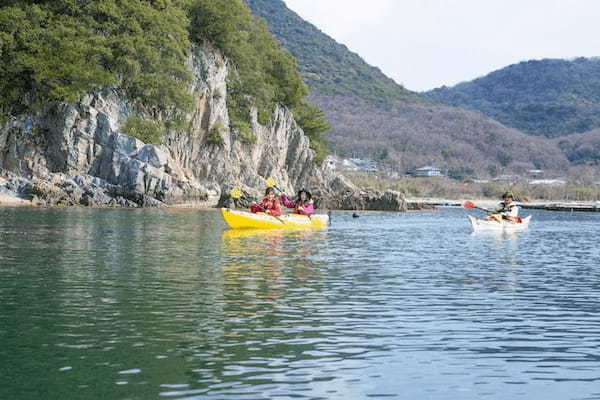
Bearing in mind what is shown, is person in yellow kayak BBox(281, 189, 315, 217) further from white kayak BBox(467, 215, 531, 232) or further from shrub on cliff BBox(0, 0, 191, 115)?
shrub on cliff BBox(0, 0, 191, 115)

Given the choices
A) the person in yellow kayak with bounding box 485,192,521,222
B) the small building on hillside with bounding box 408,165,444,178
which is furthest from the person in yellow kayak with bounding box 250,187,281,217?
the small building on hillside with bounding box 408,165,444,178

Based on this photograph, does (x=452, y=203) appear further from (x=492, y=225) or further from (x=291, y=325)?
(x=291, y=325)

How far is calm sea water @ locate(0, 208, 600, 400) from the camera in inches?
413

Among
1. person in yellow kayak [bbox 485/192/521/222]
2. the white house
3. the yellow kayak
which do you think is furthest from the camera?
the white house

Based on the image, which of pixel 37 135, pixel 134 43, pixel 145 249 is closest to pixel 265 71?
pixel 134 43

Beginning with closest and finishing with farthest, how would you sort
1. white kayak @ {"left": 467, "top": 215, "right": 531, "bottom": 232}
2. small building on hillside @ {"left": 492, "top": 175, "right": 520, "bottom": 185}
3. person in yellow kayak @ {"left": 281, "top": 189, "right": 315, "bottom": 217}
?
white kayak @ {"left": 467, "top": 215, "right": 531, "bottom": 232} < person in yellow kayak @ {"left": 281, "top": 189, "right": 315, "bottom": 217} < small building on hillside @ {"left": 492, "top": 175, "right": 520, "bottom": 185}

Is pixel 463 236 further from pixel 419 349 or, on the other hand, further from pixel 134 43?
pixel 134 43

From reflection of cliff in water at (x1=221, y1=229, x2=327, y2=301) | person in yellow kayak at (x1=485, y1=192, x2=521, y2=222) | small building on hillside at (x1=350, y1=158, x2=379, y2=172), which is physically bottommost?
reflection of cliff in water at (x1=221, y1=229, x2=327, y2=301)

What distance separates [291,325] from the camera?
47.8 ft

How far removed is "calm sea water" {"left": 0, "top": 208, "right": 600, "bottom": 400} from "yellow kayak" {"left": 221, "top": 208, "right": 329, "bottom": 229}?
40.6 ft

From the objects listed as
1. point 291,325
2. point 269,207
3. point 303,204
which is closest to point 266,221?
point 269,207

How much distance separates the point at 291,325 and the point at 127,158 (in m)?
57.9

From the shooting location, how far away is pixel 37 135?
234 ft

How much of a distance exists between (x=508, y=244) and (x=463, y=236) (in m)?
6.55
